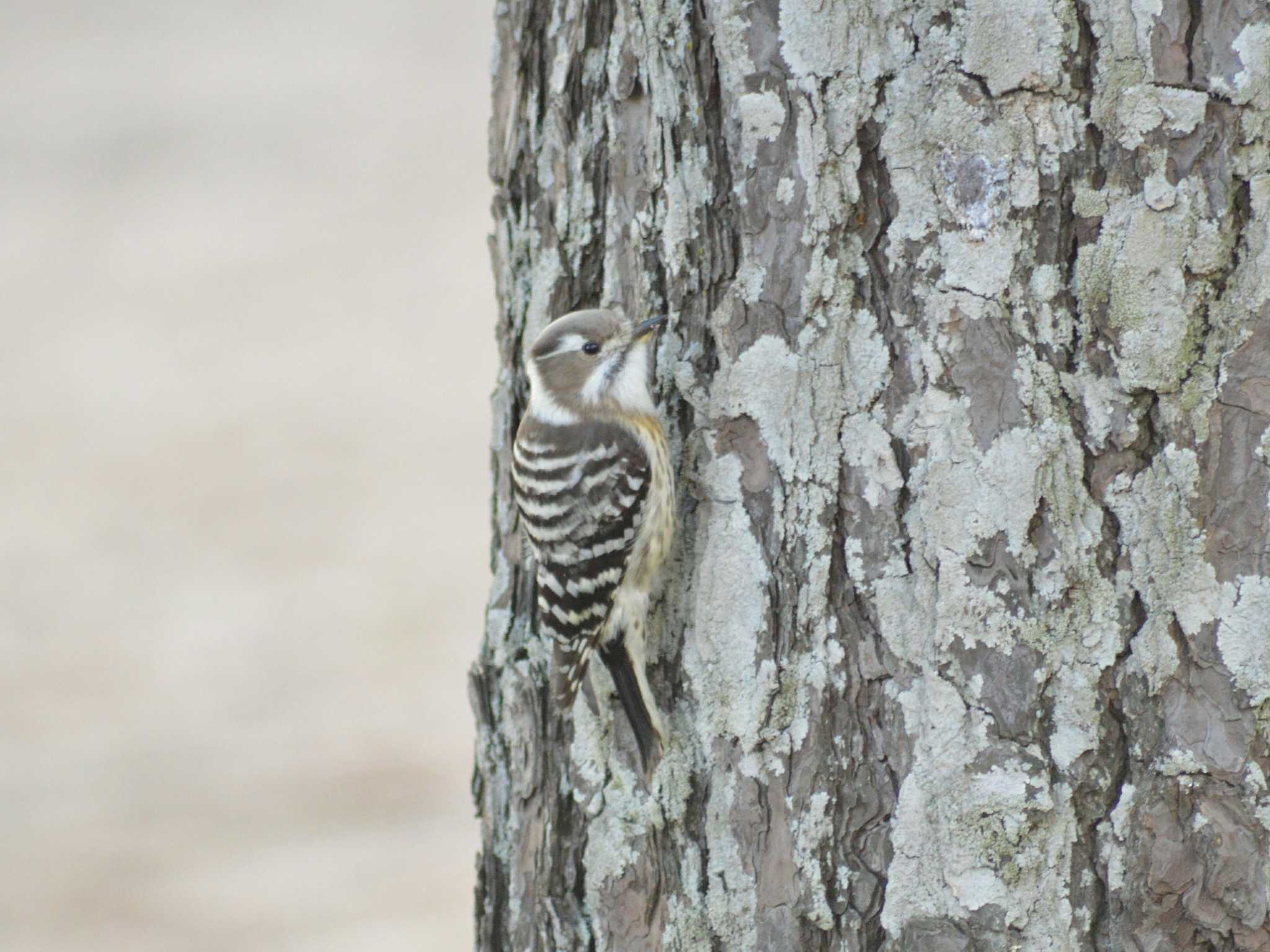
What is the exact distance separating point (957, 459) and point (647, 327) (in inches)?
28.5

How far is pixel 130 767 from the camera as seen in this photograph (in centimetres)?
641

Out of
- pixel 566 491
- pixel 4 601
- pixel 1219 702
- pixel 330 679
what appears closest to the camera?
pixel 1219 702

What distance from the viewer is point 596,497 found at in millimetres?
3379

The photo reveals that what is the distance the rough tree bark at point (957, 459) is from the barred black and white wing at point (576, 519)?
0.22 metres

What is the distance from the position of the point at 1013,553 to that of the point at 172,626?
558 centimetres

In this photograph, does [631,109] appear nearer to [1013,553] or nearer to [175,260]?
[1013,553]

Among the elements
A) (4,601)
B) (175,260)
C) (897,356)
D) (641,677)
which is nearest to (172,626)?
(4,601)

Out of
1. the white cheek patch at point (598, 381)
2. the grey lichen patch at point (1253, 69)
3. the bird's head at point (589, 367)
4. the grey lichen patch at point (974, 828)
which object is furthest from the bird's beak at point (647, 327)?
the grey lichen patch at point (1253, 69)

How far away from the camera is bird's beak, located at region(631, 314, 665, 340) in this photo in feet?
9.77

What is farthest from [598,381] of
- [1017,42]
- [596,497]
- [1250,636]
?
[1250,636]

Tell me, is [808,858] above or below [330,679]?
below

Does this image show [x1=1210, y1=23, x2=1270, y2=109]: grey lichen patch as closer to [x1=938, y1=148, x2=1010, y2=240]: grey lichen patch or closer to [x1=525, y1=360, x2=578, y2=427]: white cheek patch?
[x1=938, y1=148, x2=1010, y2=240]: grey lichen patch

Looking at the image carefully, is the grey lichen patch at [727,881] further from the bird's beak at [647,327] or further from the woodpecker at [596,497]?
the bird's beak at [647,327]

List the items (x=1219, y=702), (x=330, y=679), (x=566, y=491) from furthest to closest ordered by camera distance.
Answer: (x=330, y=679) → (x=566, y=491) → (x=1219, y=702)
